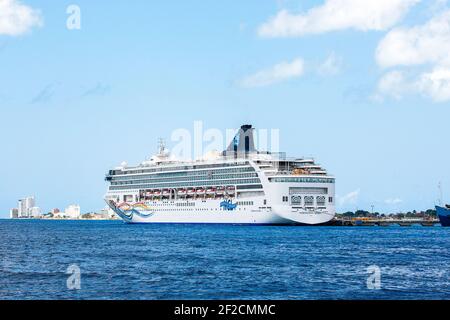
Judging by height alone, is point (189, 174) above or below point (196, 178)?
above

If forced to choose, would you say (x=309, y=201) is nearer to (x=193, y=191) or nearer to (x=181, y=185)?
(x=193, y=191)

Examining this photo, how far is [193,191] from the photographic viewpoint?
338 feet

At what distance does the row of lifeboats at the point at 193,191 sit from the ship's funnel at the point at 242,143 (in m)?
7.91

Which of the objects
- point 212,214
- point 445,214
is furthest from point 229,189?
point 445,214

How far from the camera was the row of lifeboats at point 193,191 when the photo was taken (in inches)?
3820

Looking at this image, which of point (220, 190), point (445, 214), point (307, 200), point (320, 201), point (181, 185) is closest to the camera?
point (307, 200)

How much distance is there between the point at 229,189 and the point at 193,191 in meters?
8.34

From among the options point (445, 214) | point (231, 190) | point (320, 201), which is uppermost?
point (231, 190)

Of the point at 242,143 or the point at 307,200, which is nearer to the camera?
the point at 307,200

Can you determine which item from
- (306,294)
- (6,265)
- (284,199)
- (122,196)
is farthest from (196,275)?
(122,196)

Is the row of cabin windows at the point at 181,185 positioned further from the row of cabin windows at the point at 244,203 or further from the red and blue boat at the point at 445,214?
the red and blue boat at the point at 445,214
